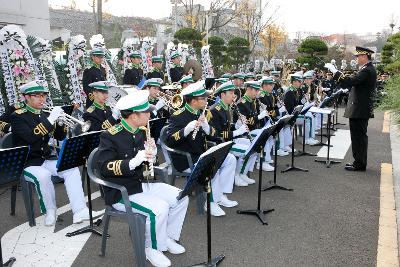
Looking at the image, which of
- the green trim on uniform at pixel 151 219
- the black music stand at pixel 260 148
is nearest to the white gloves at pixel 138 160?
the green trim on uniform at pixel 151 219

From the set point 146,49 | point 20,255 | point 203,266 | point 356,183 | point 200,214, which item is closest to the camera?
point 203,266

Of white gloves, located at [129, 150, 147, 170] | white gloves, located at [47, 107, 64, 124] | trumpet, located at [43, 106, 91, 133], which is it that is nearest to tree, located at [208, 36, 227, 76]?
trumpet, located at [43, 106, 91, 133]

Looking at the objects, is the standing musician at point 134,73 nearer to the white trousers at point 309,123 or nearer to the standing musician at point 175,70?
the standing musician at point 175,70

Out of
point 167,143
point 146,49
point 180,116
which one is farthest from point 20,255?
point 146,49

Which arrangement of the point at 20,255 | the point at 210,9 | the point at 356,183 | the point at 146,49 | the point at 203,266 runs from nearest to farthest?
the point at 203,266
the point at 20,255
the point at 356,183
the point at 146,49
the point at 210,9

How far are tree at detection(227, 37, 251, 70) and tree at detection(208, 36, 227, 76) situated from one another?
52 cm

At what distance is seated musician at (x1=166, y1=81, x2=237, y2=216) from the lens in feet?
19.2

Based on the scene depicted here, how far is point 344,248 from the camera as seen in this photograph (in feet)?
16.1

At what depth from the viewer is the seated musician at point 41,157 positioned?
548 cm

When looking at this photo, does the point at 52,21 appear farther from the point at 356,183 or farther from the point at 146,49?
the point at 356,183

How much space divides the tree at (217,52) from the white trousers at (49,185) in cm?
2164

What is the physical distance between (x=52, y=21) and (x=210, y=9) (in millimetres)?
21967

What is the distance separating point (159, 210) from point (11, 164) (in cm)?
159

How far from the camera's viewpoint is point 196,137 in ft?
19.8
